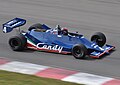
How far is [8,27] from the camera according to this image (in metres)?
13.4

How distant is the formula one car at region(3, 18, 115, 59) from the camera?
499 inches

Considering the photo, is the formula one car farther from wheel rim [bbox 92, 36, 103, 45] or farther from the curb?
the curb

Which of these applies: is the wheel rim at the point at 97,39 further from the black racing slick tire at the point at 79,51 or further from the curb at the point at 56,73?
the curb at the point at 56,73

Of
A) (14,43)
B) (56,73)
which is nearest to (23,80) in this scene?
(56,73)

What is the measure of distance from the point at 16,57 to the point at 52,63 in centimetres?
111

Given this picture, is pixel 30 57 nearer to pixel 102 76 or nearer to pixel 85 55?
pixel 85 55

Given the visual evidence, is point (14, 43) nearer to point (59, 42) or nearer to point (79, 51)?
point (59, 42)

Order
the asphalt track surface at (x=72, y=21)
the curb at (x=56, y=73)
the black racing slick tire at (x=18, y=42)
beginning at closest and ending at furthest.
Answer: the curb at (x=56, y=73) → the asphalt track surface at (x=72, y=21) → the black racing slick tire at (x=18, y=42)

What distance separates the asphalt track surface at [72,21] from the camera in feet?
40.5

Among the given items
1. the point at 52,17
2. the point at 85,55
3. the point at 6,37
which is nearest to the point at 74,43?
the point at 85,55

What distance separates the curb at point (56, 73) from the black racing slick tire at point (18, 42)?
930 mm

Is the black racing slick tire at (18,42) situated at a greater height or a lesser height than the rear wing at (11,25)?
lesser

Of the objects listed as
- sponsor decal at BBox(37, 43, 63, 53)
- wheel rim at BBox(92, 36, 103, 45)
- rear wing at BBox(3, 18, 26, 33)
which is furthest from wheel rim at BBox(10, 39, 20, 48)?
wheel rim at BBox(92, 36, 103, 45)

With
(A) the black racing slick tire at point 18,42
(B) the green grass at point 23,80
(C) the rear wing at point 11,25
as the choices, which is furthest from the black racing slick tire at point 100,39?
(B) the green grass at point 23,80
